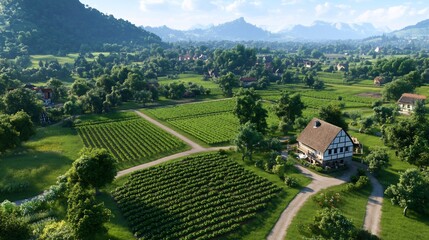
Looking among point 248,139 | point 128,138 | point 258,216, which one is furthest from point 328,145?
point 128,138

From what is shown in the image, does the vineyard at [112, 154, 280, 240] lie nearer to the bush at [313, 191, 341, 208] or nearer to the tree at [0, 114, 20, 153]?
the bush at [313, 191, 341, 208]

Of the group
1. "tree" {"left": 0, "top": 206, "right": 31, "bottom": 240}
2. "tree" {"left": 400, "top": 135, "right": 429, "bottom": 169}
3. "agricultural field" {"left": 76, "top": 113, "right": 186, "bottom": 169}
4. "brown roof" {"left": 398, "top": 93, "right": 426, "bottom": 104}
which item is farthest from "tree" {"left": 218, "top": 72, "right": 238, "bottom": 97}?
"tree" {"left": 0, "top": 206, "right": 31, "bottom": 240}

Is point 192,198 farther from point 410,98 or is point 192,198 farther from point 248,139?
point 410,98

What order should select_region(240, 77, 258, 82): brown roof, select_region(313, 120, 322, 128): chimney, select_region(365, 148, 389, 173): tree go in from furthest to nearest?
select_region(240, 77, 258, 82): brown roof, select_region(313, 120, 322, 128): chimney, select_region(365, 148, 389, 173): tree

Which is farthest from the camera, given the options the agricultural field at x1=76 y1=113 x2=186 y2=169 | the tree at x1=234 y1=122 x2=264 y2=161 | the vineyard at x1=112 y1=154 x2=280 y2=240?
the agricultural field at x1=76 y1=113 x2=186 y2=169

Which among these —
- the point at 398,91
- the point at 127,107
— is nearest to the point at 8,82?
the point at 127,107
